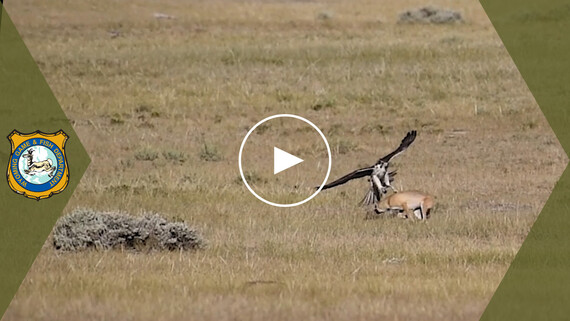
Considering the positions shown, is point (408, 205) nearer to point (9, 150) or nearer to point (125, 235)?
point (125, 235)

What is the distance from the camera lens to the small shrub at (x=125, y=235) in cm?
1155

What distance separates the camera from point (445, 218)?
13.0 metres

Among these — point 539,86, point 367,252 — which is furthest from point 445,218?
point 539,86

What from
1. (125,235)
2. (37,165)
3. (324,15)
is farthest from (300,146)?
(324,15)

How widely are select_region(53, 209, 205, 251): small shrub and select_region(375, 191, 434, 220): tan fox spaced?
94.7 inches

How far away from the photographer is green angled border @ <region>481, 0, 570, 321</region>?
9.09m

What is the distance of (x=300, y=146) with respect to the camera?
1925 centimetres

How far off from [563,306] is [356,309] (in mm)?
1563

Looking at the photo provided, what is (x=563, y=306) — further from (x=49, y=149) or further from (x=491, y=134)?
(x=491, y=134)

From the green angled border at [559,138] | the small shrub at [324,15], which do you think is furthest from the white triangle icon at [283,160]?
the small shrub at [324,15]

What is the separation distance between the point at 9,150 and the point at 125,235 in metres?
6.52

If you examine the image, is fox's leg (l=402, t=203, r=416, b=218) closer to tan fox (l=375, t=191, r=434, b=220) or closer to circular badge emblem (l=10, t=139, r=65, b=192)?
tan fox (l=375, t=191, r=434, b=220)

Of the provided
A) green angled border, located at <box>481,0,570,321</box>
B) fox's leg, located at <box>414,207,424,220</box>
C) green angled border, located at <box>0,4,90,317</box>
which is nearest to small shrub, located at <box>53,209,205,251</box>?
green angled border, located at <box>0,4,90,317</box>

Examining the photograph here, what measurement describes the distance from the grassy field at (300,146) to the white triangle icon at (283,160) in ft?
2.04
